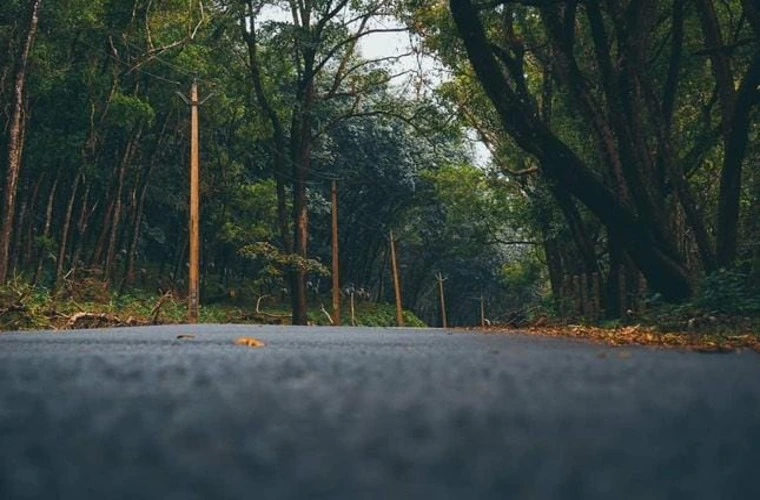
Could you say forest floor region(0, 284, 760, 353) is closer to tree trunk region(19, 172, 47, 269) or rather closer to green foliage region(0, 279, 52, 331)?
green foliage region(0, 279, 52, 331)

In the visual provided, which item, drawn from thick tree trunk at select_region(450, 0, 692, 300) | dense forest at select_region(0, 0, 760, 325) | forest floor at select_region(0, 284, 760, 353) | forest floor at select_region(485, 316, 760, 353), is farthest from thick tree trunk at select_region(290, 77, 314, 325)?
forest floor at select_region(485, 316, 760, 353)

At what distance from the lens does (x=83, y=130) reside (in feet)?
76.4

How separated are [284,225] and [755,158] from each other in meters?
13.1

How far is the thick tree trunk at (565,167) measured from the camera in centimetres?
912

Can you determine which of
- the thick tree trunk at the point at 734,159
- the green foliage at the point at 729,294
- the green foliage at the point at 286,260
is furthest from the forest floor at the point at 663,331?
the green foliage at the point at 286,260

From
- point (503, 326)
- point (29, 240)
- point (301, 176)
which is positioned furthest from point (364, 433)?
point (29, 240)

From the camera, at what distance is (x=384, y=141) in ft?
130

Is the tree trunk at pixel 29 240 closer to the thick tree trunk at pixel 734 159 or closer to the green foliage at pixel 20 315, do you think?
the green foliage at pixel 20 315

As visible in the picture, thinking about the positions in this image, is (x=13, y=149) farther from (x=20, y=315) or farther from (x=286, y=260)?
(x=286, y=260)

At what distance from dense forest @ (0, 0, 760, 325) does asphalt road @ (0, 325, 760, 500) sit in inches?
301

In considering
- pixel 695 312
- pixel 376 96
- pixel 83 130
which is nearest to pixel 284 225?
pixel 83 130

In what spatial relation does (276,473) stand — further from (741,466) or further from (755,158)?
(755,158)

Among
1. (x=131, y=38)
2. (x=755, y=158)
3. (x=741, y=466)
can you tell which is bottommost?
(x=741, y=466)

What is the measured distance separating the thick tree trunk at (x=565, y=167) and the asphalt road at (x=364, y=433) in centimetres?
766
